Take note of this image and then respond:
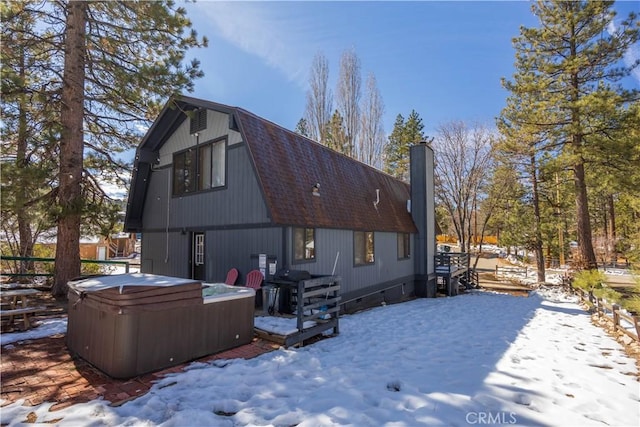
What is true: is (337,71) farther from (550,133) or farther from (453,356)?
(453,356)

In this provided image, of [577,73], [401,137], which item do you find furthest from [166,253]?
[401,137]

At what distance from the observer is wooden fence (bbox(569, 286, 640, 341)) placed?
5980 mm

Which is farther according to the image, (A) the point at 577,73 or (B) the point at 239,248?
(A) the point at 577,73

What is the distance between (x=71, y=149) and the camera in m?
8.44

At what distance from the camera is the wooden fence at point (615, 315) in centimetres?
598

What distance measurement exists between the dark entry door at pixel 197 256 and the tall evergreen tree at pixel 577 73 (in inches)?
585

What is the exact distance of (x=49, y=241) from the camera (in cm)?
1427

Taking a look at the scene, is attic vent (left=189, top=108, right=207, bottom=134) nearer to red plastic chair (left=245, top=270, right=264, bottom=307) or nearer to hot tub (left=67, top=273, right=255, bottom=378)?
red plastic chair (left=245, top=270, right=264, bottom=307)

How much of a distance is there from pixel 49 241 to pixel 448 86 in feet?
66.1

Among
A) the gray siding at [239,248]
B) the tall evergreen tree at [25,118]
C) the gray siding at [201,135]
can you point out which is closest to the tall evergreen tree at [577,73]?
the gray siding at [239,248]

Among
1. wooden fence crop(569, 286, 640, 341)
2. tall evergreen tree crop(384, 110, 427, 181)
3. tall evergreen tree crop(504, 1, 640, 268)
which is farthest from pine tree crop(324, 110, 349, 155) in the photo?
wooden fence crop(569, 286, 640, 341)

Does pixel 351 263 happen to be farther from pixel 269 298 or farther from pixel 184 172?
pixel 184 172

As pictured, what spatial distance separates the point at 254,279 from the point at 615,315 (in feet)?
26.8

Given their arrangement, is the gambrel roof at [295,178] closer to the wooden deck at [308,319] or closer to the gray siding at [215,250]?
the gray siding at [215,250]
